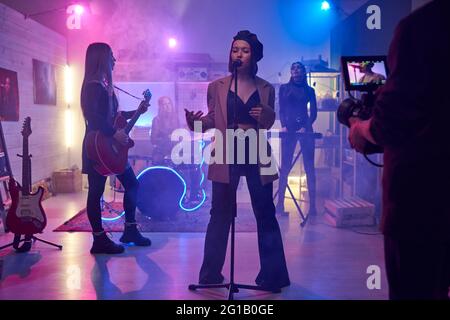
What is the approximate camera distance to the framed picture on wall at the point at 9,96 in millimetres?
5168


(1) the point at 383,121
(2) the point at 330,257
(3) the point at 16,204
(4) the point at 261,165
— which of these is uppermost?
(1) the point at 383,121

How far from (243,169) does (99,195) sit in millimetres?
1458

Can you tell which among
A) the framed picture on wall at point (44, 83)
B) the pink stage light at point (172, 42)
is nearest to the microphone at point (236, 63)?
the framed picture on wall at point (44, 83)

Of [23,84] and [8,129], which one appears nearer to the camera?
[8,129]

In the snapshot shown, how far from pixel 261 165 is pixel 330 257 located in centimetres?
132

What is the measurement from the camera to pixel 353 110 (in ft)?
6.17

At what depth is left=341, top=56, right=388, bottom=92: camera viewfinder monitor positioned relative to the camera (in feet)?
Answer: 6.91

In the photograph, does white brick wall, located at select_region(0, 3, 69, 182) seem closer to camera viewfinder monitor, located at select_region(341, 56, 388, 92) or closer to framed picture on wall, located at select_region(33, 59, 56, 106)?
framed picture on wall, located at select_region(33, 59, 56, 106)

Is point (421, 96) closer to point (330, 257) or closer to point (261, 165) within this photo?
point (261, 165)

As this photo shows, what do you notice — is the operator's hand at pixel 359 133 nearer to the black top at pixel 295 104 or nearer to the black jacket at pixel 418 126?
the black jacket at pixel 418 126

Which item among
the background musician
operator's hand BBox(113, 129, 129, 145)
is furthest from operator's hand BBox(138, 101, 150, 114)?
the background musician
